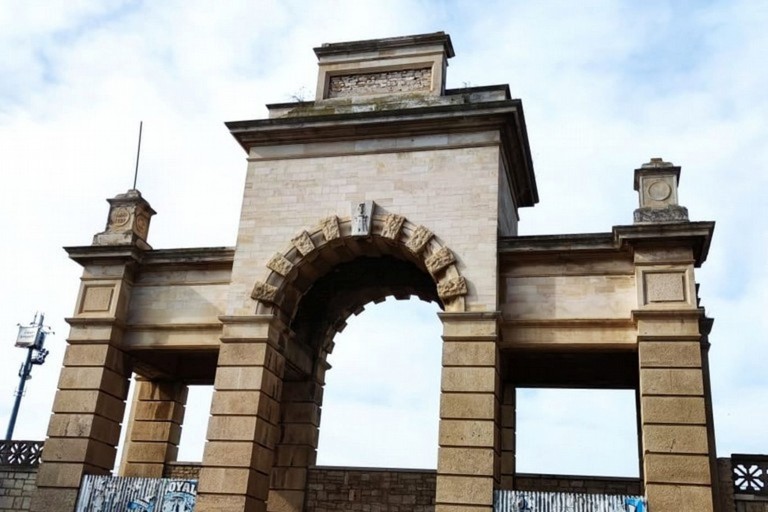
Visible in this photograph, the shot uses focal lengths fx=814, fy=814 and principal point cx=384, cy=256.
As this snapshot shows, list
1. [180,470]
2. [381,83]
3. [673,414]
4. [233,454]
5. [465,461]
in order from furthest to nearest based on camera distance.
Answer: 1. [180,470]
2. [381,83]
3. [233,454]
4. [465,461]
5. [673,414]

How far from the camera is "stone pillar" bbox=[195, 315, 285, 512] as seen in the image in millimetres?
14766

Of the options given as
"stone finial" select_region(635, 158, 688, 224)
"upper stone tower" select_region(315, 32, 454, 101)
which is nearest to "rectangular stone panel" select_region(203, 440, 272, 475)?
"upper stone tower" select_region(315, 32, 454, 101)

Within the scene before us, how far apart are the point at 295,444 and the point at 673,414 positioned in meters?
8.64

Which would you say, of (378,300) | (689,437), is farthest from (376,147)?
(689,437)

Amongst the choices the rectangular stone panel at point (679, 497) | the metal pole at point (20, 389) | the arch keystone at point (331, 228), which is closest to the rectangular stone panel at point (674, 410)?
the rectangular stone panel at point (679, 497)

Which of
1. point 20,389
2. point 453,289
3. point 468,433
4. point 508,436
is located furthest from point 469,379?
point 20,389

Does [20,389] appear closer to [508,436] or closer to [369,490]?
[369,490]

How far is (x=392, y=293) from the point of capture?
19391 millimetres

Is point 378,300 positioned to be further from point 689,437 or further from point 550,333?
point 689,437

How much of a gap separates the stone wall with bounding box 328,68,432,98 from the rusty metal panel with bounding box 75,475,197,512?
8.99m

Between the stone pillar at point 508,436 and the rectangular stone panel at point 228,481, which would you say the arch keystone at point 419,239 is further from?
the rectangular stone panel at point 228,481

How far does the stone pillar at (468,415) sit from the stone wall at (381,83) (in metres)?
5.71

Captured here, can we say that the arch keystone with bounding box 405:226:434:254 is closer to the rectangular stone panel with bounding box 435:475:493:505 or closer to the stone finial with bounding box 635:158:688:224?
the stone finial with bounding box 635:158:688:224

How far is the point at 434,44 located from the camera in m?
18.0
